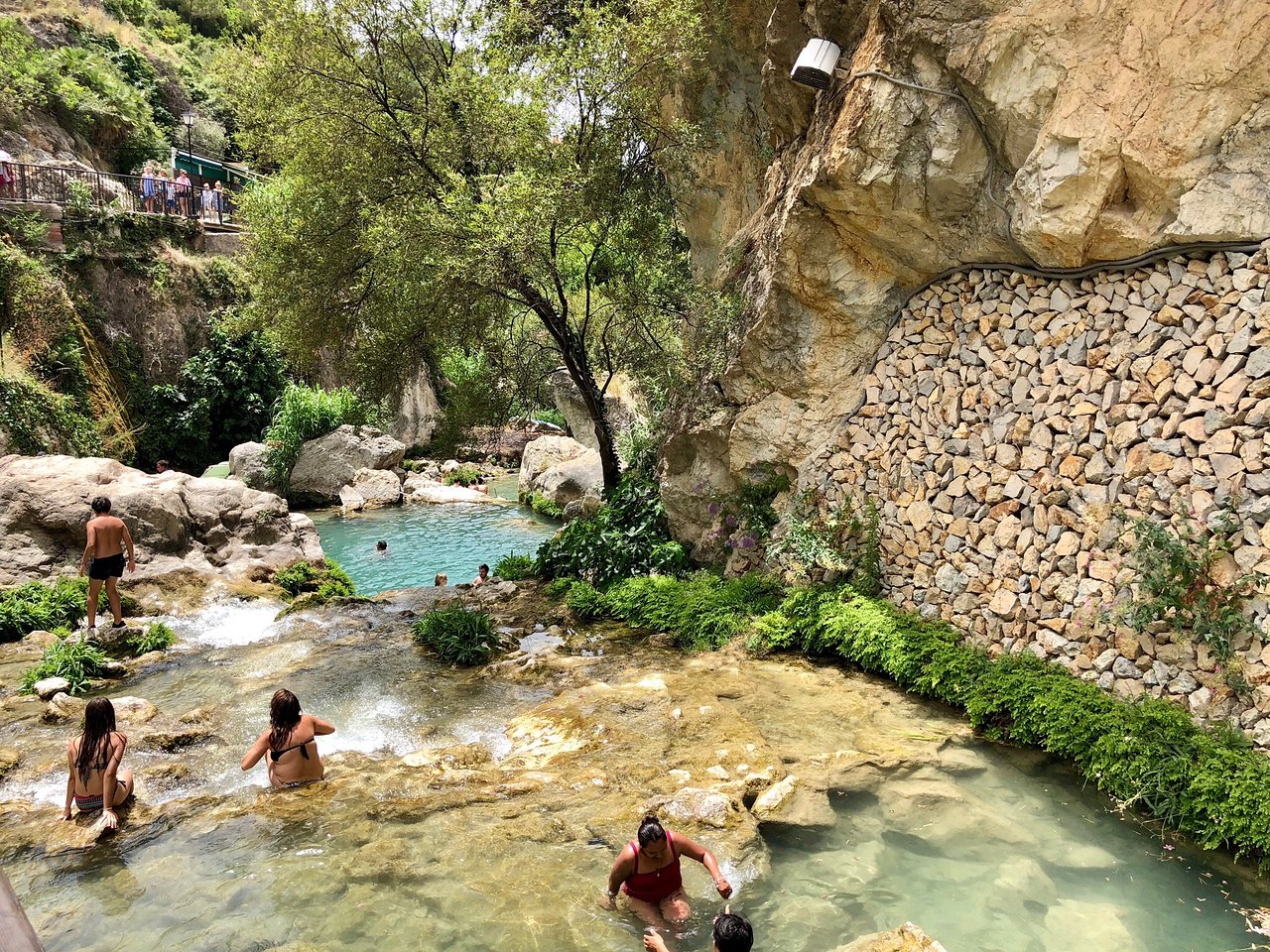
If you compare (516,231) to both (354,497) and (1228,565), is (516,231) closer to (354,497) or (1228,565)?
(1228,565)

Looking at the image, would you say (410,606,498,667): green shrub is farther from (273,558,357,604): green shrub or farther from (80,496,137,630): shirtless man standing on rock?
(80,496,137,630): shirtless man standing on rock

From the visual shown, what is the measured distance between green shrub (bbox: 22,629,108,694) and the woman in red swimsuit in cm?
733

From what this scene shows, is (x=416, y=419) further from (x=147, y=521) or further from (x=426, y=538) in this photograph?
(x=147, y=521)

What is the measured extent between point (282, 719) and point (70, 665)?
418 centimetres

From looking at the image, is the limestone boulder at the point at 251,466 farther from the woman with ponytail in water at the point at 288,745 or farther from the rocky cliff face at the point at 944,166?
the woman with ponytail in water at the point at 288,745

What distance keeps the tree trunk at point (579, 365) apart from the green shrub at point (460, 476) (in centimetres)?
1144

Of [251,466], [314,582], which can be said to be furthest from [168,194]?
[314,582]

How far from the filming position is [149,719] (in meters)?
8.41

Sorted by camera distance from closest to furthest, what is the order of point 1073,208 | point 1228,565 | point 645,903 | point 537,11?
1. point 645,903
2. point 1228,565
3. point 1073,208
4. point 537,11

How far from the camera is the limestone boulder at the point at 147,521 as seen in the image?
11953 mm

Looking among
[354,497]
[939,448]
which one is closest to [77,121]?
[354,497]

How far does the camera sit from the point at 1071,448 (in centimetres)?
802

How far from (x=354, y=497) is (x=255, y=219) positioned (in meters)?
9.87

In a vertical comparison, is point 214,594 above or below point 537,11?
below
